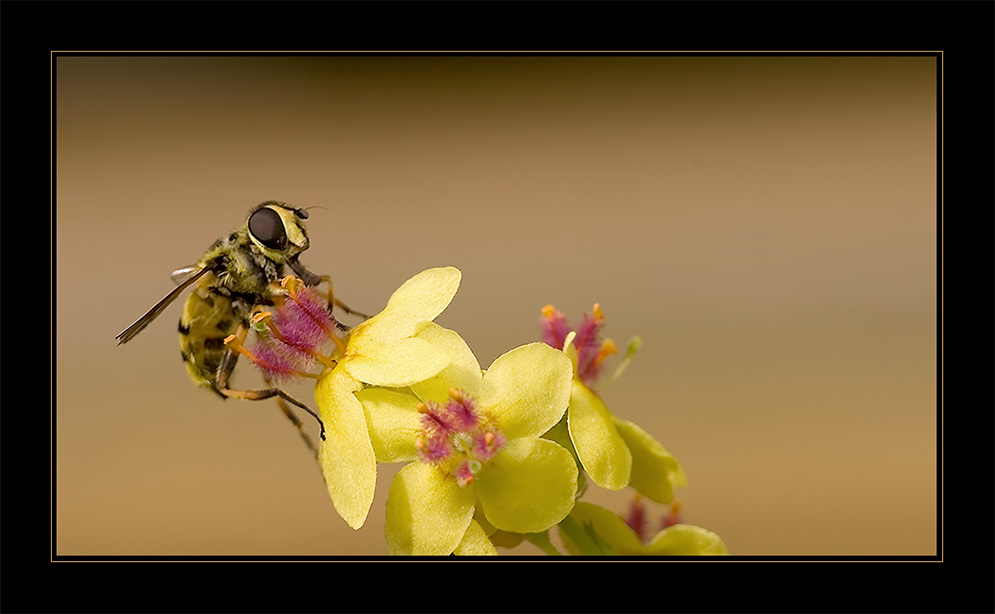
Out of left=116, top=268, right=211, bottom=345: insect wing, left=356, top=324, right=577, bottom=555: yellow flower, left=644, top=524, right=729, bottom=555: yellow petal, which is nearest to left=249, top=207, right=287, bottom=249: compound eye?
left=116, top=268, right=211, bottom=345: insect wing

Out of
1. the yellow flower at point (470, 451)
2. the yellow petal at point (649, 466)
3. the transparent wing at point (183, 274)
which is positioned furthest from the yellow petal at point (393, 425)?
the transparent wing at point (183, 274)

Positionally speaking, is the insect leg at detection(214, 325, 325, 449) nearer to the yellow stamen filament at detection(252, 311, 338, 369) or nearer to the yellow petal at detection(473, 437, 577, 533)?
the yellow stamen filament at detection(252, 311, 338, 369)

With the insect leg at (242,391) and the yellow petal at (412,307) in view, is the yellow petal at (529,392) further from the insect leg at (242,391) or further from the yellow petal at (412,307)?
the insect leg at (242,391)

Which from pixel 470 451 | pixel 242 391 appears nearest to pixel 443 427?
pixel 470 451

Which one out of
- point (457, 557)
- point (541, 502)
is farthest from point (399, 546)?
point (541, 502)

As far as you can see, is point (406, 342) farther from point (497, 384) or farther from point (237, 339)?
point (237, 339)
